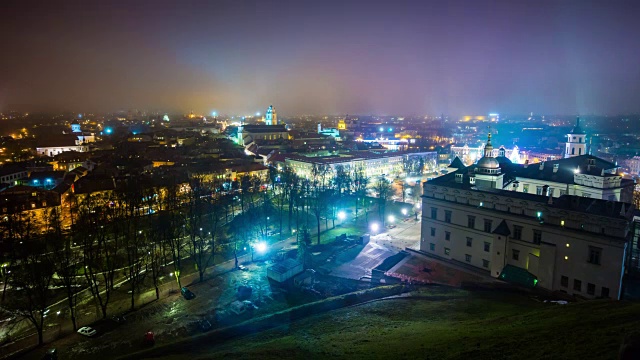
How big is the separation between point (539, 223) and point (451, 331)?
17131 mm

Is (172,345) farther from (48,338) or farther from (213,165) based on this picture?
(213,165)

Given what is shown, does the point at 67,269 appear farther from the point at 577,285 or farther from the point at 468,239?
the point at 577,285

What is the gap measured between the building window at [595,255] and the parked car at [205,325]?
28.1 metres

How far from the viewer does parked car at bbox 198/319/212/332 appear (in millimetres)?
27017

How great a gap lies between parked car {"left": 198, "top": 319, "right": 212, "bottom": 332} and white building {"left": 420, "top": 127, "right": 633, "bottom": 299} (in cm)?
2358

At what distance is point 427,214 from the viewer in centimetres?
4091

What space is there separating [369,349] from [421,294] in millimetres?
11608

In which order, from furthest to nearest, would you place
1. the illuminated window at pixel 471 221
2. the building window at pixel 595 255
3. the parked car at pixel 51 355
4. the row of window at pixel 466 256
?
the illuminated window at pixel 471 221 → the row of window at pixel 466 256 → the building window at pixel 595 255 → the parked car at pixel 51 355

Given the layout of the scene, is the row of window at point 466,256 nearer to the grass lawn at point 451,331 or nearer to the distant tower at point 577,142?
the grass lawn at point 451,331

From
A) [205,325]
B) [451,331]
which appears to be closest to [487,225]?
[451,331]

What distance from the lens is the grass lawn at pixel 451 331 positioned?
14773 millimetres

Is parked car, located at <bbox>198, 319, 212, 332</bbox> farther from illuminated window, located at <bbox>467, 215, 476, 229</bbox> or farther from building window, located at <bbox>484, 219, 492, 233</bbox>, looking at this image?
building window, located at <bbox>484, 219, 492, 233</bbox>

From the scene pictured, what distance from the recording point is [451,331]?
20.2m

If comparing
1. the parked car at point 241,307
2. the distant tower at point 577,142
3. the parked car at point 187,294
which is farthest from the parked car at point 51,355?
the distant tower at point 577,142
